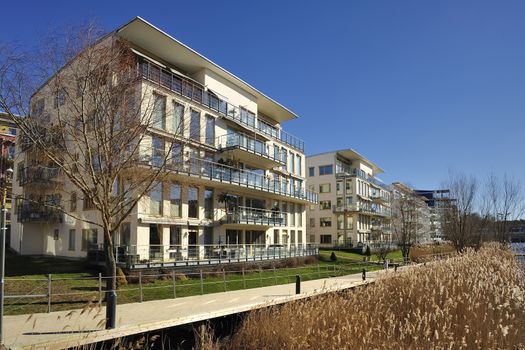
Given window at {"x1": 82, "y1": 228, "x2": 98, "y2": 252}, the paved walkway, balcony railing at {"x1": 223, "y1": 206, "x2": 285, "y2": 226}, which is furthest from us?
balcony railing at {"x1": 223, "y1": 206, "x2": 285, "y2": 226}

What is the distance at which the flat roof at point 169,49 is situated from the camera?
26.3 meters

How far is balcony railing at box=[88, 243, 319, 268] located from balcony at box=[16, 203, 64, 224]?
581 centimetres

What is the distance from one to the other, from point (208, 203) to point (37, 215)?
12.6 metres

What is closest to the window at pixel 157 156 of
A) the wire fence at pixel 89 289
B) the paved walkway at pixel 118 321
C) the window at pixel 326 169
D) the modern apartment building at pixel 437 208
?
the wire fence at pixel 89 289

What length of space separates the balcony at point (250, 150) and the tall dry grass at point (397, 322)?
23.7m

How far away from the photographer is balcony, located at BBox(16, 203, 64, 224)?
3082 centimetres

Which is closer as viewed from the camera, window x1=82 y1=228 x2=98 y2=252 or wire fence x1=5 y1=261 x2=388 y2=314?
wire fence x1=5 y1=261 x2=388 y2=314

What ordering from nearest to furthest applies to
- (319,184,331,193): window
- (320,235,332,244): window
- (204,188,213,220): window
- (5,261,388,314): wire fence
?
1. (5,261,388,314): wire fence
2. (204,188,213,220): window
3. (320,235,332,244): window
4. (319,184,331,193): window

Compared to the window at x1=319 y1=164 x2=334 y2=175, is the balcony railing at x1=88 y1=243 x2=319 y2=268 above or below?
below

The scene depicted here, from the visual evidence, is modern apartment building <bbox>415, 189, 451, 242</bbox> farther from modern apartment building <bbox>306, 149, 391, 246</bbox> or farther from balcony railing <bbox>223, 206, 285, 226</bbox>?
balcony railing <bbox>223, 206, 285, 226</bbox>

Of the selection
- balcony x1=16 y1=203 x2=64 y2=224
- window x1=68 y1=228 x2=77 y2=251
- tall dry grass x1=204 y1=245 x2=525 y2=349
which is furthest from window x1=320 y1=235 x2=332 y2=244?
tall dry grass x1=204 y1=245 x2=525 y2=349

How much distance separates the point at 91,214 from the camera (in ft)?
89.4

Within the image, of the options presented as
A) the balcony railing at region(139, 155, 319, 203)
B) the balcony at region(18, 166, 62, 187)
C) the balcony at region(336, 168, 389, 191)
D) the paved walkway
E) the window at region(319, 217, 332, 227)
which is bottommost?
the paved walkway

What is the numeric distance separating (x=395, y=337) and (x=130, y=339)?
178 inches
